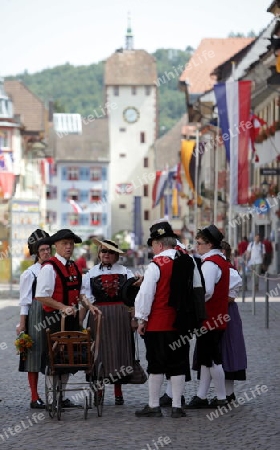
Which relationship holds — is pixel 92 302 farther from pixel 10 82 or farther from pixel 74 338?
pixel 10 82

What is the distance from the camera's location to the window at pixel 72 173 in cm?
13000

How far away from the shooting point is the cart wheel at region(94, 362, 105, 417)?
1131cm

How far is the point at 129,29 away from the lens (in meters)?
168

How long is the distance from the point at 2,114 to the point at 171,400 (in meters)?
69.3

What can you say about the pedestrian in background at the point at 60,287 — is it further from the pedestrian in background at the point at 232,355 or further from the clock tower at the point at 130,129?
the clock tower at the point at 130,129

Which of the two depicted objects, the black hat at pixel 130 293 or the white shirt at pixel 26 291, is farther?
the white shirt at pixel 26 291

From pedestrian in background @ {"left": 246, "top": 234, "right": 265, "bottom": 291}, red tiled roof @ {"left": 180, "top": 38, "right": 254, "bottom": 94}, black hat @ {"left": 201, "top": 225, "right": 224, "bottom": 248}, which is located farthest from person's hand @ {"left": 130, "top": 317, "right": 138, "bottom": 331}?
red tiled roof @ {"left": 180, "top": 38, "right": 254, "bottom": 94}

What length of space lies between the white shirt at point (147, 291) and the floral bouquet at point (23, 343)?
122 cm

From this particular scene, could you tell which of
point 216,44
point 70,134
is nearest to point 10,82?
point 216,44

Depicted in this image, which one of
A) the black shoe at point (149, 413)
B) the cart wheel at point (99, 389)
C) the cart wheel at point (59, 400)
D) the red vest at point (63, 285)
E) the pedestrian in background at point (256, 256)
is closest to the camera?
the cart wheel at point (59, 400)

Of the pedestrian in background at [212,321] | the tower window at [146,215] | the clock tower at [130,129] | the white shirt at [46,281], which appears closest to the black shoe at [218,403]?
the pedestrian in background at [212,321]

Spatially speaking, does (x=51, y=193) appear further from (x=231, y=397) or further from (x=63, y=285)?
(x=63, y=285)

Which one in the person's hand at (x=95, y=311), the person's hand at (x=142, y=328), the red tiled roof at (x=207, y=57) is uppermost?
the red tiled roof at (x=207, y=57)

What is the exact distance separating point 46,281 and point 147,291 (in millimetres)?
955
